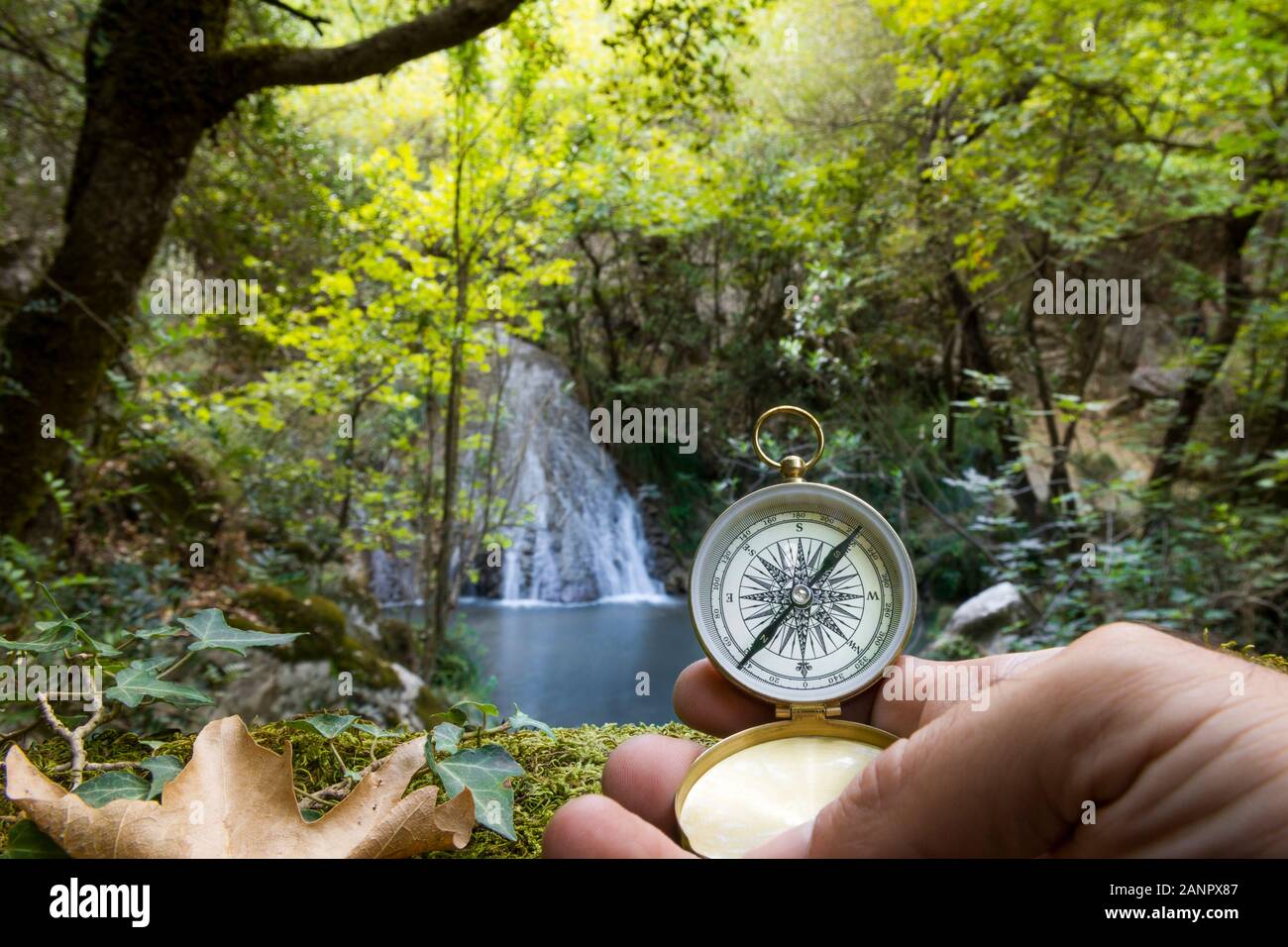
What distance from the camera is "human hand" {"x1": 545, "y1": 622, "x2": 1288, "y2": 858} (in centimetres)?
38

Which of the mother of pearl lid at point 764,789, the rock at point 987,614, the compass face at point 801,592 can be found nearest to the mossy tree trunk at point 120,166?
the compass face at point 801,592

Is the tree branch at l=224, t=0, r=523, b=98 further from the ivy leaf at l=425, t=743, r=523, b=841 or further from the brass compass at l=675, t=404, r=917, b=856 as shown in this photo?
the ivy leaf at l=425, t=743, r=523, b=841

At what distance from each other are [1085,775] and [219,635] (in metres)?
0.79

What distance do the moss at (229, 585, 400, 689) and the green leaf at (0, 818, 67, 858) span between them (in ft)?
4.71

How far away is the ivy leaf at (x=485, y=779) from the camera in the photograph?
608mm

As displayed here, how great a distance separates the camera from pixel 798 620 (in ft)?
2.58

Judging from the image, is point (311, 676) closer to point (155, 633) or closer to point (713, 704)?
point (155, 633)

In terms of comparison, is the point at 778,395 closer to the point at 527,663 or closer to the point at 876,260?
the point at 876,260

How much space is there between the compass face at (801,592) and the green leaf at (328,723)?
1.23ft

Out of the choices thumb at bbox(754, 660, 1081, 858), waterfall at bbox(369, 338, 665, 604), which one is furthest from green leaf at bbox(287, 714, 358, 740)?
waterfall at bbox(369, 338, 665, 604)

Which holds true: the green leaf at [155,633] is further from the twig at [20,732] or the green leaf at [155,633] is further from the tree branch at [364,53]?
the tree branch at [364,53]

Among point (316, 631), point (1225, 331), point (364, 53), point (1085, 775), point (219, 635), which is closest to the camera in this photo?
point (1085, 775)

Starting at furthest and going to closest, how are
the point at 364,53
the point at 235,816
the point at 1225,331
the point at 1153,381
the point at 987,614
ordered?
the point at 1153,381
the point at 987,614
the point at 1225,331
the point at 364,53
the point at 235,816

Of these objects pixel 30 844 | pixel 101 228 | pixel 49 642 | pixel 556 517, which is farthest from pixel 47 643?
pixel 556 517
